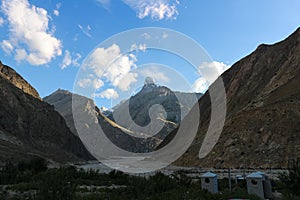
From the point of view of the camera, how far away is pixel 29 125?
72.8 m

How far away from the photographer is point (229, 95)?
2640 inches

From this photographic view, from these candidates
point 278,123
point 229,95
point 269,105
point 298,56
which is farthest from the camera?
point 229,95

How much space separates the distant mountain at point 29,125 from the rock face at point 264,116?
110ft

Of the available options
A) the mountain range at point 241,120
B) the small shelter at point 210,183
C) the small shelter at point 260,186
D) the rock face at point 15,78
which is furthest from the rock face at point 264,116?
the rock face at point 15,78

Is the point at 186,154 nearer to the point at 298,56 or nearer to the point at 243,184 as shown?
the point at 298,56

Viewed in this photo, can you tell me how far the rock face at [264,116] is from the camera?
35938 millimetres

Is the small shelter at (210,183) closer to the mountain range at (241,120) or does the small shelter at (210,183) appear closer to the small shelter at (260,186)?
the small shelter at (260,186)

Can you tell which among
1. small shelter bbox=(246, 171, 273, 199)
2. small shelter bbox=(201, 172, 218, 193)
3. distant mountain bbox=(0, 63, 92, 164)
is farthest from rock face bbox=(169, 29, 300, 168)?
distant mountain bbox=(0, 63, 92, 164)

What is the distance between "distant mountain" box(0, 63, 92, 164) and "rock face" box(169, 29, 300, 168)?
33.7m

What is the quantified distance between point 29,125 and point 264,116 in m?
56.9

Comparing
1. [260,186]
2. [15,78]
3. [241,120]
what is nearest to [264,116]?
[241,120]

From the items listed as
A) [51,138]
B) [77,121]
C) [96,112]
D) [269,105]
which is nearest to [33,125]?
[51,138]

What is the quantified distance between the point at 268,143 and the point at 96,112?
160m

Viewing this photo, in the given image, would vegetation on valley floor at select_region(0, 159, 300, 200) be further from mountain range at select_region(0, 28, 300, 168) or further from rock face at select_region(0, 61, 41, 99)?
rock face at select_region(0, 61, 41, 99)
